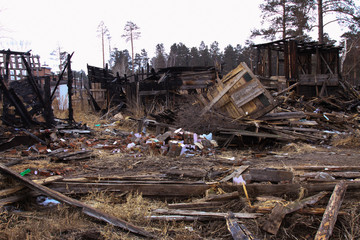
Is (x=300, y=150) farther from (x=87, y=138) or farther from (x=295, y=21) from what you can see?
(x=295, y=21)

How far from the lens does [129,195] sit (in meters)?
4.08

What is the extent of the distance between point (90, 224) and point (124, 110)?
13705mm

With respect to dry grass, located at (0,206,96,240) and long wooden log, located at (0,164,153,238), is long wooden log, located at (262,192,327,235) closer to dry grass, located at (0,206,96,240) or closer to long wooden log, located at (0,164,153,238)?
long wooden log, located at (0,164,153,238)

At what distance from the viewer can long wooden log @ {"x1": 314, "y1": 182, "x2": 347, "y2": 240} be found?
9.62 ft

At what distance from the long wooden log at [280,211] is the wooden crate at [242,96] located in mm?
5507

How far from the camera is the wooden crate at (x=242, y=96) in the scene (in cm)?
877

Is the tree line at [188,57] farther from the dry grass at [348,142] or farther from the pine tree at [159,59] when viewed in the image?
the dry grass at [348,142]

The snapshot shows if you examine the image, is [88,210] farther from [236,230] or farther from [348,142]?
[348,142]

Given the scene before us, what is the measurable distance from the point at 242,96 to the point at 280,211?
20.3ft

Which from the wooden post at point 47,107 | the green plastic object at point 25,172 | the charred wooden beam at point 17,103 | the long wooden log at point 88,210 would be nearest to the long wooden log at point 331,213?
the long wooden log at point 88,210

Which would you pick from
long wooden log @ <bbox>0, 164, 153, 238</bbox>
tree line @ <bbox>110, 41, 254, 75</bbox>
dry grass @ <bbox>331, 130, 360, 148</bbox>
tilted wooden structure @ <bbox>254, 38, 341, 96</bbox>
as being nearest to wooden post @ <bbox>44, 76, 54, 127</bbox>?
long wooden log @ <bbox>0, 164, 153, 238</bbox>

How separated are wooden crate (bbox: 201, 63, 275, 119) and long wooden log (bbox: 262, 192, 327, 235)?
18.1 feet

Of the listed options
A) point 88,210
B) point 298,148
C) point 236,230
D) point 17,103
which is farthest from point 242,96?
point 17,103

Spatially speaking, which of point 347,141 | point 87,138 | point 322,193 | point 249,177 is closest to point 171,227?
Answer: point 249,177
